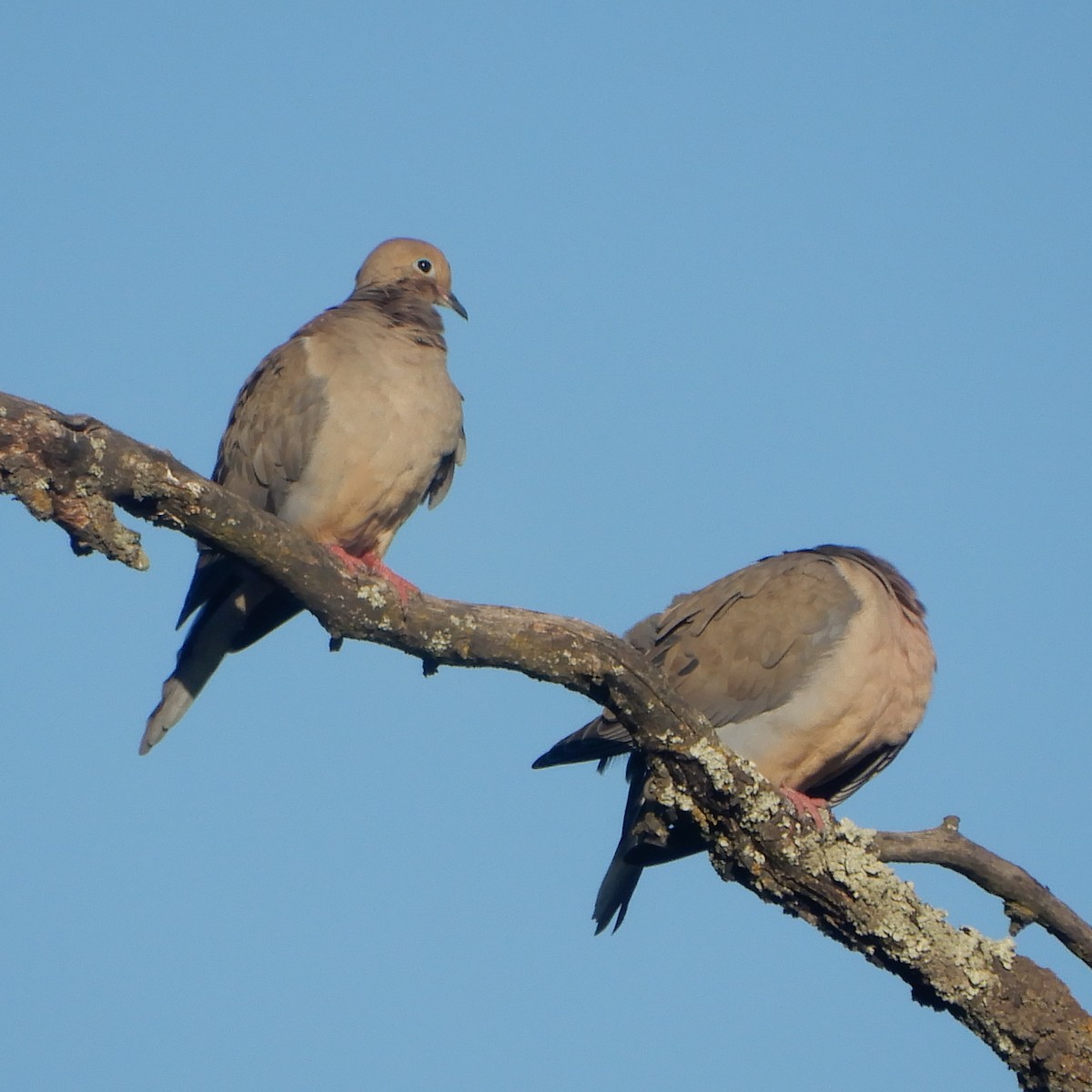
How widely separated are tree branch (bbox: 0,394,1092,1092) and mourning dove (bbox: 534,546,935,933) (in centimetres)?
86

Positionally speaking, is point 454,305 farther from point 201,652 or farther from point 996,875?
point 996,875

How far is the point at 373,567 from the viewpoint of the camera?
18.5 feet

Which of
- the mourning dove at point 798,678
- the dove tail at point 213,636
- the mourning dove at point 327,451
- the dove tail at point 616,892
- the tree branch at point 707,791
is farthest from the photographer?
the dove tail at point 213,636

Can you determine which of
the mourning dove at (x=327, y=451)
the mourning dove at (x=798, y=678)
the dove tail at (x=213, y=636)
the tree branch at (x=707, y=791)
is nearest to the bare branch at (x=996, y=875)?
the tree branch at (x=707, y=791)

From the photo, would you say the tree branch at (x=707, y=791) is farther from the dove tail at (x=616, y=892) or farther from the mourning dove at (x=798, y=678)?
the dove tail at (x=616, y=892)

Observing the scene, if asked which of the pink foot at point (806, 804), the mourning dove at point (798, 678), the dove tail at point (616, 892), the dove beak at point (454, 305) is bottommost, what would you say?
the dove tail at point (616, 892)

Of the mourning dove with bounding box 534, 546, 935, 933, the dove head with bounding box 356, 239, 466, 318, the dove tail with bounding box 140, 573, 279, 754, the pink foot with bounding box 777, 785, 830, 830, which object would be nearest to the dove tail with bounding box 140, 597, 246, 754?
the dove tail with bounding box 140, 573, 279, 754

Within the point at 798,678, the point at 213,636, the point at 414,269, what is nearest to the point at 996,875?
the point at 798,678

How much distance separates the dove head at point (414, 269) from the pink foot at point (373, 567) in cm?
131

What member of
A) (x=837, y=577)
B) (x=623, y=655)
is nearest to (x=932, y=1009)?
(x=623, y=655)

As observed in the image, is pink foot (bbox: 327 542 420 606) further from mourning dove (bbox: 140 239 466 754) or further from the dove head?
the dove head

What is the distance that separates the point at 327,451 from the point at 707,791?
2.14 meters

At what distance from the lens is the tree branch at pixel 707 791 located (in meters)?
3.92

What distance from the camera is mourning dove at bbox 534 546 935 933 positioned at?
525 centimetres
